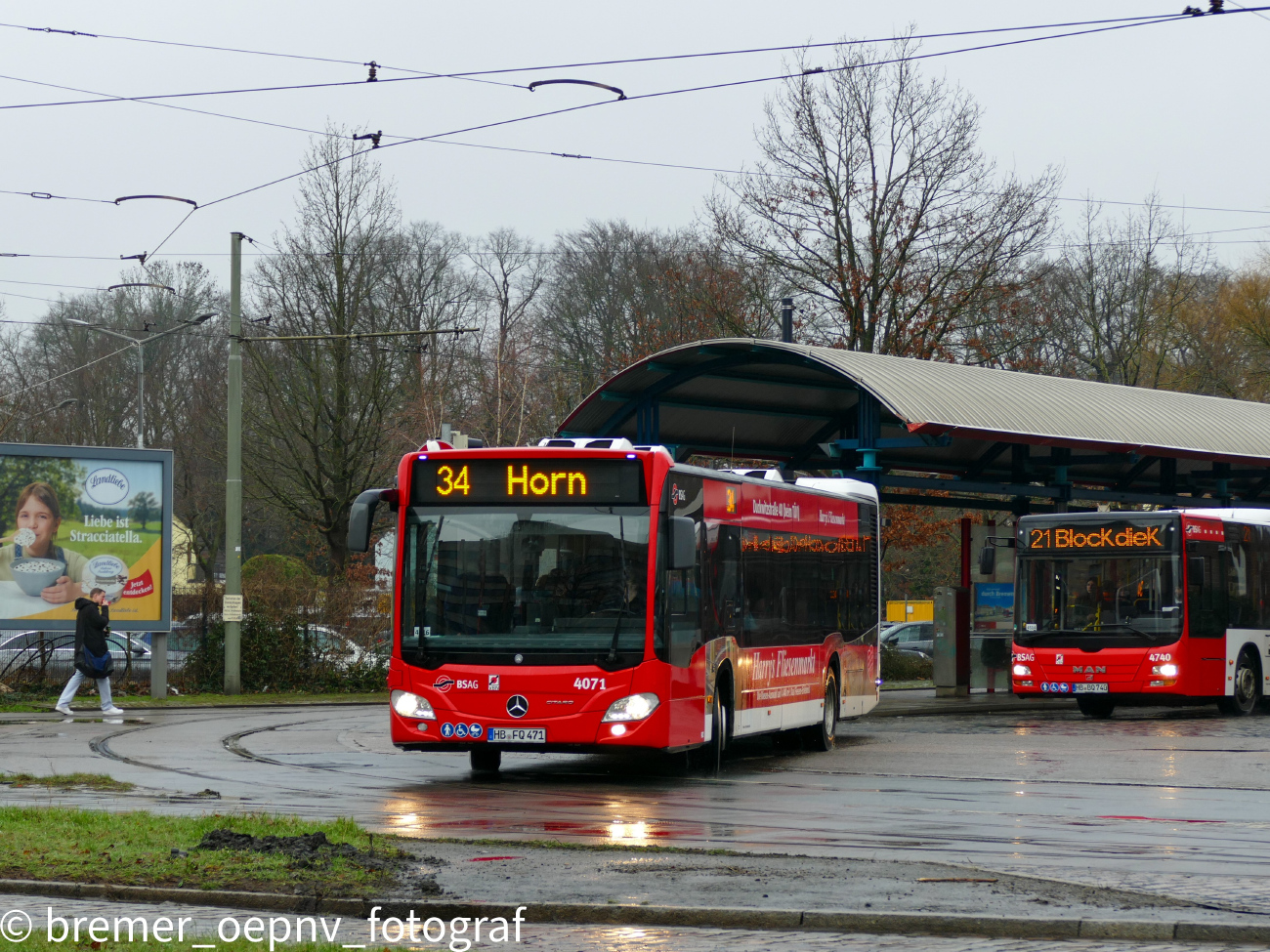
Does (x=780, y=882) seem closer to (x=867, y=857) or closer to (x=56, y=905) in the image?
(x=867, y=857)

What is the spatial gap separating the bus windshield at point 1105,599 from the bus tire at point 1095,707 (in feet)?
4.86

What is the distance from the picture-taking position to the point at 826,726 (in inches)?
786

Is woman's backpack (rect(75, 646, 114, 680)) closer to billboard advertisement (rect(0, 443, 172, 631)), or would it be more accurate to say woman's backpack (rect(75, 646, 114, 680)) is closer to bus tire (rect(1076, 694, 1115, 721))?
billboard advertisement (rect(0, 443, 172, 631))

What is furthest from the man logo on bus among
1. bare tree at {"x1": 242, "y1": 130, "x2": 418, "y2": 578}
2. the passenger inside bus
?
bare tree at {"x1": 242, "y1": 130, "x2": 418, "y2": 578}

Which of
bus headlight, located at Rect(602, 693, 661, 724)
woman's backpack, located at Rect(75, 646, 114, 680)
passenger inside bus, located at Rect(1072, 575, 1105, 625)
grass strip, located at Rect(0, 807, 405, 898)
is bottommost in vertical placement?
grass strip, located at Rect(0, 807, 405, 898)

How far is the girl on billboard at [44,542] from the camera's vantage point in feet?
89.5

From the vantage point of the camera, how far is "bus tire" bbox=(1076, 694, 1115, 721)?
26.4 m

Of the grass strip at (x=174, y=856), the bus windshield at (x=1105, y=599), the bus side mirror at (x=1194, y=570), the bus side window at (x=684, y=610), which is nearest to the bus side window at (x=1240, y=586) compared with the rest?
the bus side mirror at (x=1194, y=570)

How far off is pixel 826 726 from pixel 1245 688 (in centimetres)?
950

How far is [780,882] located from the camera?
8.54 m

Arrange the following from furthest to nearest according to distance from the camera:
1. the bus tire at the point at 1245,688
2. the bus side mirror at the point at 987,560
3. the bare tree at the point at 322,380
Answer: the bare tree at the point at 322,380, the bus side mirror at the point at 987,560, the bus tire at the point at 1245,688

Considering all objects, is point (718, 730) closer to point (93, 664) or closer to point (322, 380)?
point (93, 664)

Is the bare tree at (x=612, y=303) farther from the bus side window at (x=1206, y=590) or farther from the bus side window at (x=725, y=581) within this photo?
the bus side window at (x=725, y=581)

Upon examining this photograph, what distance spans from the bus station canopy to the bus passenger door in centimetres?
308
